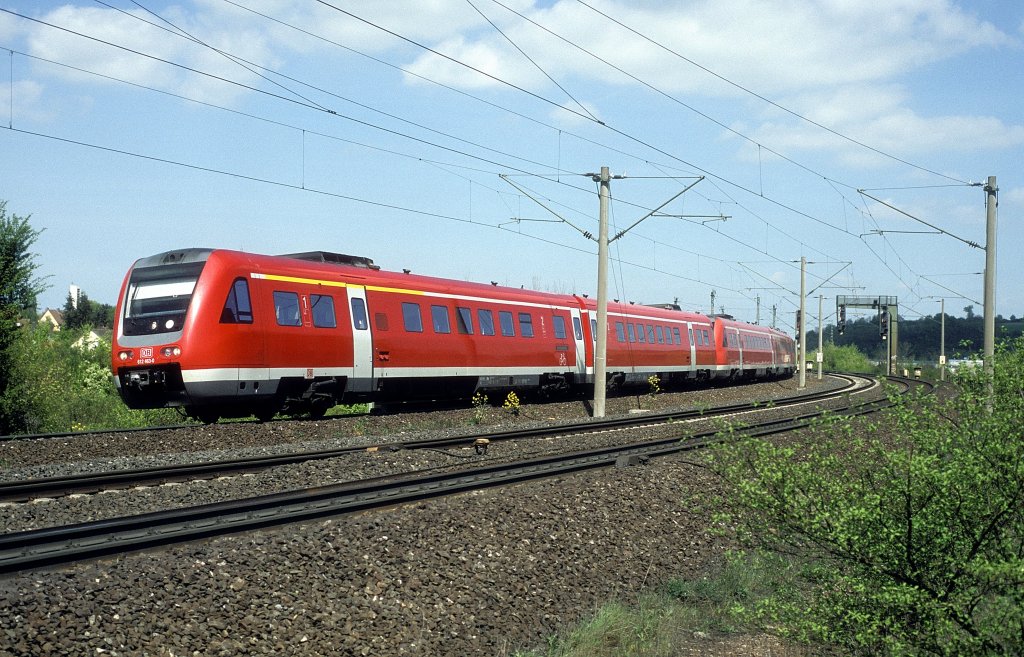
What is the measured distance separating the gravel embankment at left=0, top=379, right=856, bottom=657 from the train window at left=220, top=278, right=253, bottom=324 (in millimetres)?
4179

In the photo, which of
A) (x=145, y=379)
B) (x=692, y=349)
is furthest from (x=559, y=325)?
(x=145, y=379)

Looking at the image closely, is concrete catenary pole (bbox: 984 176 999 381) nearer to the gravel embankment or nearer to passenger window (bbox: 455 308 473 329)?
Answer: passenger window (bbox: 455 308 473 329)

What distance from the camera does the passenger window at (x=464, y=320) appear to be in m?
22.3

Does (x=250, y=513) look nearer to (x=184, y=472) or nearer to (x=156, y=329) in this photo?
(x=184, y=472)

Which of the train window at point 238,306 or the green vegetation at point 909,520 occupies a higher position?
the train window at point 238,306

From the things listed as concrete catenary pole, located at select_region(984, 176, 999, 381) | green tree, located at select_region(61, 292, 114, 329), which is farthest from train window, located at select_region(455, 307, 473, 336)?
green tree, located at select_region(61, 292, 114, 329)

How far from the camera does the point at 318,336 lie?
1800 cm

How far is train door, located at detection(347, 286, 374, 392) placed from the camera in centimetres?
1897

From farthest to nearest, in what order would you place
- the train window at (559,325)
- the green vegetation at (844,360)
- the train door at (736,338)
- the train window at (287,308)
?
1. the green vegetation at (844,360)
2. the train door at (736,338)
3. the train window at (559,325)
4. the train window at (287,308)

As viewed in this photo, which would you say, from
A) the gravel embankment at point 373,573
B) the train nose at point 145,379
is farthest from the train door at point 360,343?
the gravel embankment at point 373,573

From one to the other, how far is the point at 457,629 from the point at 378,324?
13.1 metres

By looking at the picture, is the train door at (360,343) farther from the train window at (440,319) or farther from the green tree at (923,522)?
the green tree at (923,522)

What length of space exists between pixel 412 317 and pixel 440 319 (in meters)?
1.12

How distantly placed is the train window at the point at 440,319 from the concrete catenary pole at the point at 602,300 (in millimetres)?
4363
